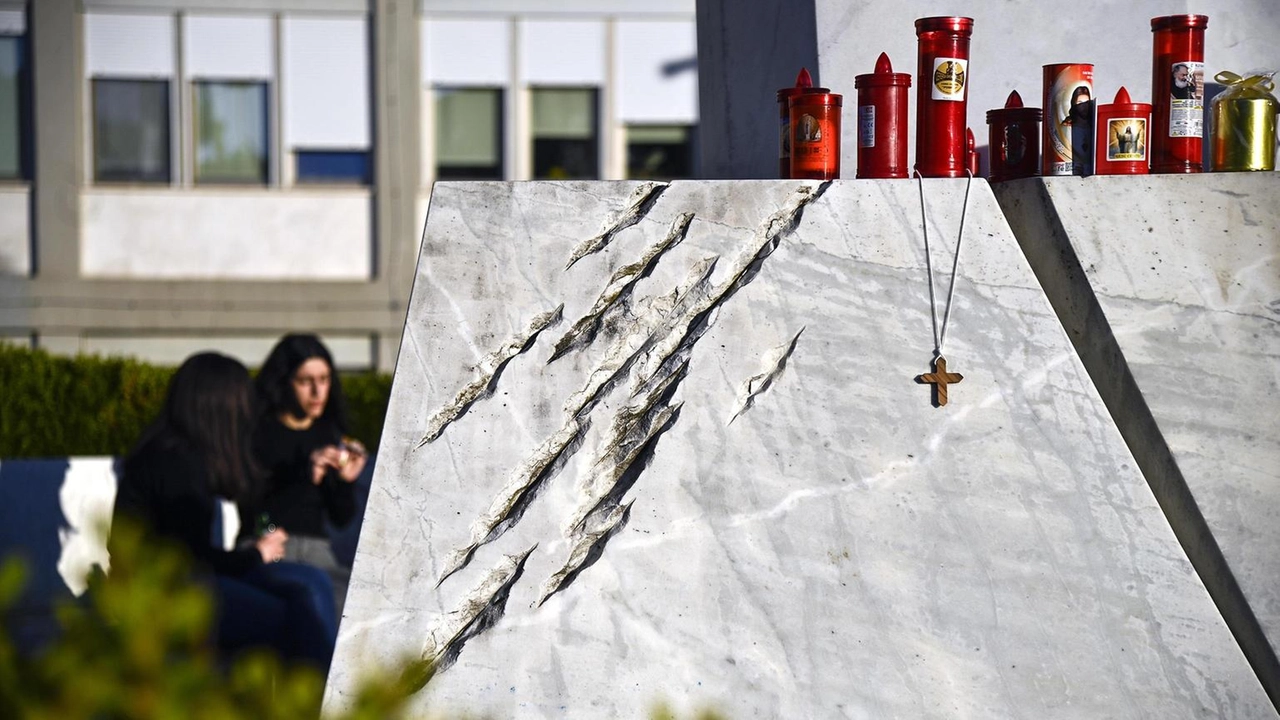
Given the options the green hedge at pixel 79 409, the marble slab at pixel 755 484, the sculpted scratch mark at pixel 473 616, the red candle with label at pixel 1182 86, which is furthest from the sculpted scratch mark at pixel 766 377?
the green hedge at pixel 79 409

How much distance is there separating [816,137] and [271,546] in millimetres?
2757

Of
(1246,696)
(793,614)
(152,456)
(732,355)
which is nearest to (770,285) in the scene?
(732,355)

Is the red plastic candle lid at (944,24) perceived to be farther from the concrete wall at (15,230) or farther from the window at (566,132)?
the concrete wall at (15,230)

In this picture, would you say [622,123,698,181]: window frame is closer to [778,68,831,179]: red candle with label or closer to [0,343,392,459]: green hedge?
[0,343,392,459]: green hedge

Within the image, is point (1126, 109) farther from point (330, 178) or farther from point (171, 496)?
point (330, 178)

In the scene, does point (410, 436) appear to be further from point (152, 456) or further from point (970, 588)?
point (152, 456)

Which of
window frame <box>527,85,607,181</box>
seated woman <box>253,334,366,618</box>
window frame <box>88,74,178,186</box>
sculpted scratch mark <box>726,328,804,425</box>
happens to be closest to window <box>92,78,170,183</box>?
window frame <box>88,74,178,186</box>

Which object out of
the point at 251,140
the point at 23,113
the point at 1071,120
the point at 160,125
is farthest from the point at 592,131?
the point at 1071,120

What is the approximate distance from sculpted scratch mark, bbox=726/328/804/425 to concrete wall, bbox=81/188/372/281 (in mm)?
9781

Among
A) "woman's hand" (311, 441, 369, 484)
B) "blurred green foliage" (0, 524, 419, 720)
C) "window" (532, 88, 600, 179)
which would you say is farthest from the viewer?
"window" (532, 88, 600, 179)

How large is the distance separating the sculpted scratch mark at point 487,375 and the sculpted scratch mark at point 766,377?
346 millimetres

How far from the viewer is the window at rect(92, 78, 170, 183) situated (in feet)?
37.4

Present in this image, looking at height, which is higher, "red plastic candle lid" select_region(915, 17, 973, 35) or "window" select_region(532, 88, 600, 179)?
"window" select_region(532, 88, 600, 179)

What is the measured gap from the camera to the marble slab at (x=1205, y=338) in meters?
2.01
